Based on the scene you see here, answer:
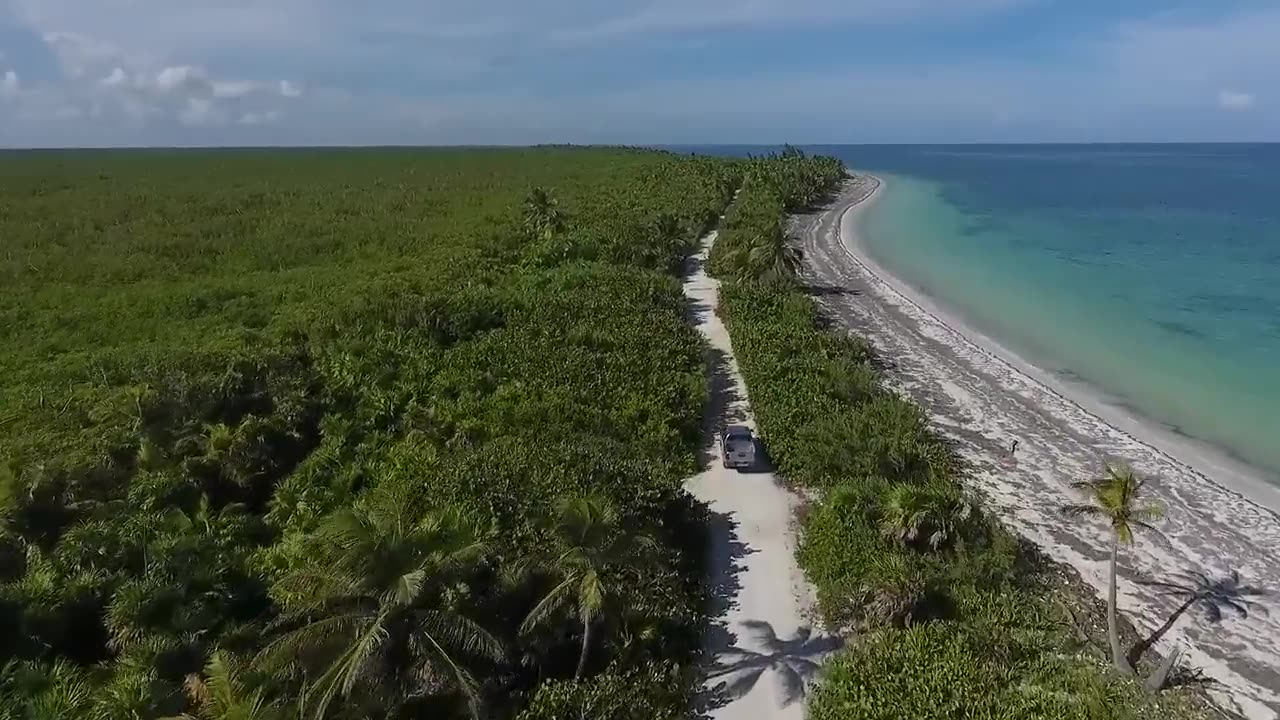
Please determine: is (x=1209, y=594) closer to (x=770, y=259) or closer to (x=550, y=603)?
(x=550, y=603)

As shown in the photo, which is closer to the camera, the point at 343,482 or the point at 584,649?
the point at 584,649

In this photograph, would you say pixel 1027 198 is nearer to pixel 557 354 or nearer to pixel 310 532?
pixel 557 354

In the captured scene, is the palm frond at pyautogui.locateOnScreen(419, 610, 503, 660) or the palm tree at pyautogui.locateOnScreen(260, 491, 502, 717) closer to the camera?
the palm tree at pyautogui.locateOnScreen(260, 491, 502, 717)

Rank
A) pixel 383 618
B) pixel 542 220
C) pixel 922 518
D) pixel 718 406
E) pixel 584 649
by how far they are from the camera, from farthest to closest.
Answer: pixel 542 220, pixel 718 406, pixel 922 518, pixel 584 649, pixel 383 618

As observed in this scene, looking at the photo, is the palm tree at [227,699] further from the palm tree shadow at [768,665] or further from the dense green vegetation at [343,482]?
the palm tree shadow at [768,665]

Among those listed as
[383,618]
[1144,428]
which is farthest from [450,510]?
[1144,428]

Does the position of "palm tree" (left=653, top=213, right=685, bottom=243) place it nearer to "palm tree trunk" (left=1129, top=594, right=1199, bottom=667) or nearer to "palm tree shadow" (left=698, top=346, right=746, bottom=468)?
→ "palm tree shadow" (left=698, top=346, right=746, bottom=468)

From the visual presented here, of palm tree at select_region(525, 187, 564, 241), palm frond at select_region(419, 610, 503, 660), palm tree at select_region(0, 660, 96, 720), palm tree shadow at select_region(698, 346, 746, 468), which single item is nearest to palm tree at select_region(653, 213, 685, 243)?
palm tree at select_region(525, 187, 564, 241)
